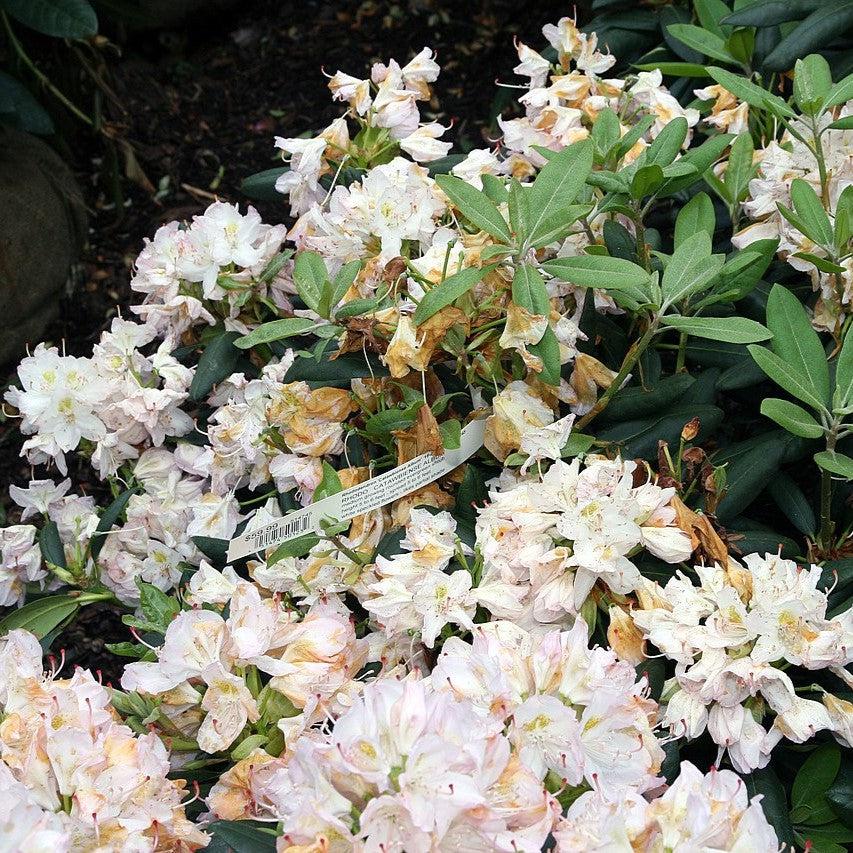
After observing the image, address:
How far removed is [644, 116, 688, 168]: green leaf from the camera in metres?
1.30

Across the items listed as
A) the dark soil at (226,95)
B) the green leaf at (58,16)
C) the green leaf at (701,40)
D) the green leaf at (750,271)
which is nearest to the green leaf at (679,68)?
the green leaf at (701,40)

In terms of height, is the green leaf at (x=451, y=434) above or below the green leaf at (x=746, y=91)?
below

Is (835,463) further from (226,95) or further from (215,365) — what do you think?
(226,95)

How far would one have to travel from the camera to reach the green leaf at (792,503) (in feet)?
4.18

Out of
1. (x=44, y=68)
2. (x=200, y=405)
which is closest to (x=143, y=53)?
Result: (x=44, y=68)

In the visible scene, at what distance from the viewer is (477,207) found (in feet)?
3.93

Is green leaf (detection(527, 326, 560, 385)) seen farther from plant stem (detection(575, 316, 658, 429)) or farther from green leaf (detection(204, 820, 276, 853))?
green leaf (detection(204, 820, 276, 853))

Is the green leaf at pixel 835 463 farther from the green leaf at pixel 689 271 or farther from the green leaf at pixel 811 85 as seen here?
the green leaf at pixel 811 85

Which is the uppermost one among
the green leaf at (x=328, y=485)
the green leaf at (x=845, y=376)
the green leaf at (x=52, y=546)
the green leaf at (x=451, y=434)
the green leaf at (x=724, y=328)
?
the green leaf at (x=724, y=328)

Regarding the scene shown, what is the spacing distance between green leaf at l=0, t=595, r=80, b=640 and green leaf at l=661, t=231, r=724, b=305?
815mm

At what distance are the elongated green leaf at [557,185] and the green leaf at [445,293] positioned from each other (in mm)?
80

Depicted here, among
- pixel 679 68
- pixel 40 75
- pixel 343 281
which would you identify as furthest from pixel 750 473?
pixel 40 75

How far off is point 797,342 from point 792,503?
20 cm

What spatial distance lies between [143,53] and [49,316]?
115cm
